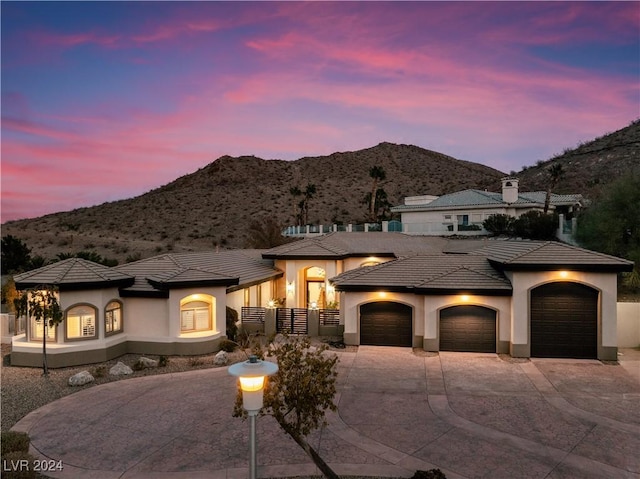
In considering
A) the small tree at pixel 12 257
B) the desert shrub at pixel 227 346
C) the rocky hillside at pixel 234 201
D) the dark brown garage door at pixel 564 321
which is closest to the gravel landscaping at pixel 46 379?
the desert shrub at pixel 227 346

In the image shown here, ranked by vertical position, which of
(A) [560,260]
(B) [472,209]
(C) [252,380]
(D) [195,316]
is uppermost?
(B) [472,209]

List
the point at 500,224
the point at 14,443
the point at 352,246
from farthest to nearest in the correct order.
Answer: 1. the point at 500,224
2. the point at 352,246
3. the point at 14,443

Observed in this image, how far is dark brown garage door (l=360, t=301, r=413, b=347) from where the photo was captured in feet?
68.3

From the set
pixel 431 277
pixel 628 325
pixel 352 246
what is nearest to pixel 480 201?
pixel 352 246

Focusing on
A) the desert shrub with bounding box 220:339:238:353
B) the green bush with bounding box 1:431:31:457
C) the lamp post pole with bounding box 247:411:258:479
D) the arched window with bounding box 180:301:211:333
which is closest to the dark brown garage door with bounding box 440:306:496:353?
the desert shrub with bounding box 220:339:238:353

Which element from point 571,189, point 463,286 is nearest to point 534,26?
point 463,286

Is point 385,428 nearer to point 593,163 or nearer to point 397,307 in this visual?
point 397,307

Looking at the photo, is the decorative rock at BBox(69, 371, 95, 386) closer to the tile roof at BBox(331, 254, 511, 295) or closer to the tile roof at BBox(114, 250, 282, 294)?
the tile roof at BBox(114, 250, 282, 294)

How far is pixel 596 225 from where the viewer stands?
29.1m

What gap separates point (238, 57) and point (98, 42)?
9058 millimetres

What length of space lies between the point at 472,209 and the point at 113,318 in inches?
1451

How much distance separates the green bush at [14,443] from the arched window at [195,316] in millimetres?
9817

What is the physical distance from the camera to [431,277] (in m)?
21.0

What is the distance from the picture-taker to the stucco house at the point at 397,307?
1850 centimetres
